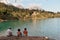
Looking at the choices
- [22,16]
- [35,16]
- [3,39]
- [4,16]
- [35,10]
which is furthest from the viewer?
[35,10]

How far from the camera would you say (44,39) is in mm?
25250

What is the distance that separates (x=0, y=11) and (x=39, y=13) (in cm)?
7432

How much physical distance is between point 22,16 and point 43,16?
26470 mm

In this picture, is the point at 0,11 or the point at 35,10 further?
the point at 35,10

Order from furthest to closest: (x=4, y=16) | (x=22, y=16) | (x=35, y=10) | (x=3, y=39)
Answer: (x=35, y=10)
(x=22, y=16)
(x=4, y=16)
(x=3, y=39)

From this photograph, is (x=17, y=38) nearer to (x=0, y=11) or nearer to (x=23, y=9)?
(x=0, y=11)

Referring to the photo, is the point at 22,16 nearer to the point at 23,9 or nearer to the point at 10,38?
the point at 23,9

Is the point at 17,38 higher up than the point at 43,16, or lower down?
higher up

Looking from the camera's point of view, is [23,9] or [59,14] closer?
[23,9]

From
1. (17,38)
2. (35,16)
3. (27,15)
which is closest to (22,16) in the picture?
(27,15)

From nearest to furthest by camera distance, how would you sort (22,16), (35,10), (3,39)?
(3,39) < (22,16) < (35,10)

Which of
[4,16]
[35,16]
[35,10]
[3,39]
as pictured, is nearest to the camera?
[3,39]

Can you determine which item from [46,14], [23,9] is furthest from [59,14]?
[23,9]

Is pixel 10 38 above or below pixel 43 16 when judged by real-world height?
above
